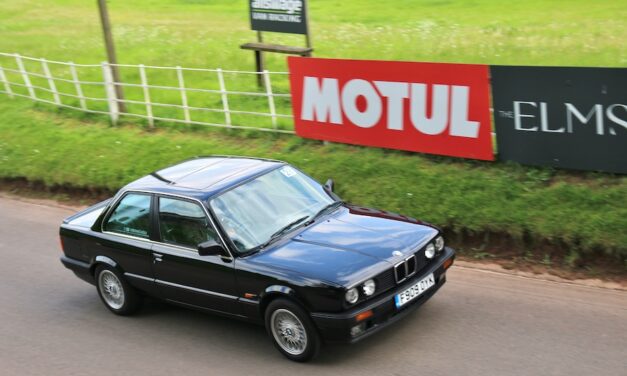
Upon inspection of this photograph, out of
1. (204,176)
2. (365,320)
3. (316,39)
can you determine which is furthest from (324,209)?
(316,39)

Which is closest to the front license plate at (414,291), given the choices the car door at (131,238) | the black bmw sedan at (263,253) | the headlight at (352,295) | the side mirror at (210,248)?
the black bmw sedan at (263,253)

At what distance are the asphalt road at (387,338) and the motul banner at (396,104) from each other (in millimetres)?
2440

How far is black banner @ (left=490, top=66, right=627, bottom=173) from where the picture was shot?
8930mm

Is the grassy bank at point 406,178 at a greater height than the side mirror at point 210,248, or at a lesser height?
lesser

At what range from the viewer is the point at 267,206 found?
7395 mm

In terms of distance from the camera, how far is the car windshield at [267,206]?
711 cm

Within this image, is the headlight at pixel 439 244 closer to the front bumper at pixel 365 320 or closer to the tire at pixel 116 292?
the front bumper at pixel 365 320

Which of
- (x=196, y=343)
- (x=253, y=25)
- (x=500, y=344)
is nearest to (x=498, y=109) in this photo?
(x=500, y=344)

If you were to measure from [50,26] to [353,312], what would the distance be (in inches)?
1225

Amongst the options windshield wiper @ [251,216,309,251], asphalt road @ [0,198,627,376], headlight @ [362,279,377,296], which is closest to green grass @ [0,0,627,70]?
asphalt road @ [0,198,627,376]

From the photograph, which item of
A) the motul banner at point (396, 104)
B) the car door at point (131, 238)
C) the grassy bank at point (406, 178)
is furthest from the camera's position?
the motul banner at point (396, 104)

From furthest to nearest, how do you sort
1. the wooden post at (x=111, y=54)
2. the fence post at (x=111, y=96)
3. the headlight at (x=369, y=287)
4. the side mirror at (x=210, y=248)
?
the wooden post at (x=111, y=54) → the fence post at (x=111, y=96) → the side mirror at (x=210, y=248) → the headlight at (x=369, y=287)

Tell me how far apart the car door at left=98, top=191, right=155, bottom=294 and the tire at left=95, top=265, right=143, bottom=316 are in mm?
145

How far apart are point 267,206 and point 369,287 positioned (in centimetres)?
153
